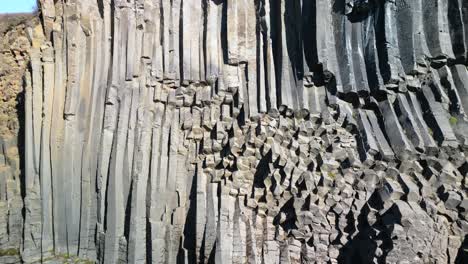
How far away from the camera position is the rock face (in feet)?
32.7

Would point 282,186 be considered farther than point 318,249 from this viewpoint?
Yes

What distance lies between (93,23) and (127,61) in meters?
1.21

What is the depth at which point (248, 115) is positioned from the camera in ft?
38.1

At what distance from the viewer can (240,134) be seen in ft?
37.9

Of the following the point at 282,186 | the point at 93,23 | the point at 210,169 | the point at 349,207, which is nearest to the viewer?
the point at 349,207

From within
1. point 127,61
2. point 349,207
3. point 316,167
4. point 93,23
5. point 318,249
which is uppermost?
point 93,23

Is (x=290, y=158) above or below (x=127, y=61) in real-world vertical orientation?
below

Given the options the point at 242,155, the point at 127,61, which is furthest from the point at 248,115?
the point at 127,61

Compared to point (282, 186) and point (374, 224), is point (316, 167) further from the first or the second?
point (374, 224)

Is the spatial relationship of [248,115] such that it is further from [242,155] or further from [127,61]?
[127,61]

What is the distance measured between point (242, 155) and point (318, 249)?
7.82 feet

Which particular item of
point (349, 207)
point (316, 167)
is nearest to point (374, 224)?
point (349, 207)

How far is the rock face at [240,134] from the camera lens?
392 inches

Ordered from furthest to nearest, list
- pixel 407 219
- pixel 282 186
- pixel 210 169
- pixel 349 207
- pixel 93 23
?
pixel 93 23 → pixel 210 169 → pixel 282 186 → pixel 349 207 → pixel 407 219
